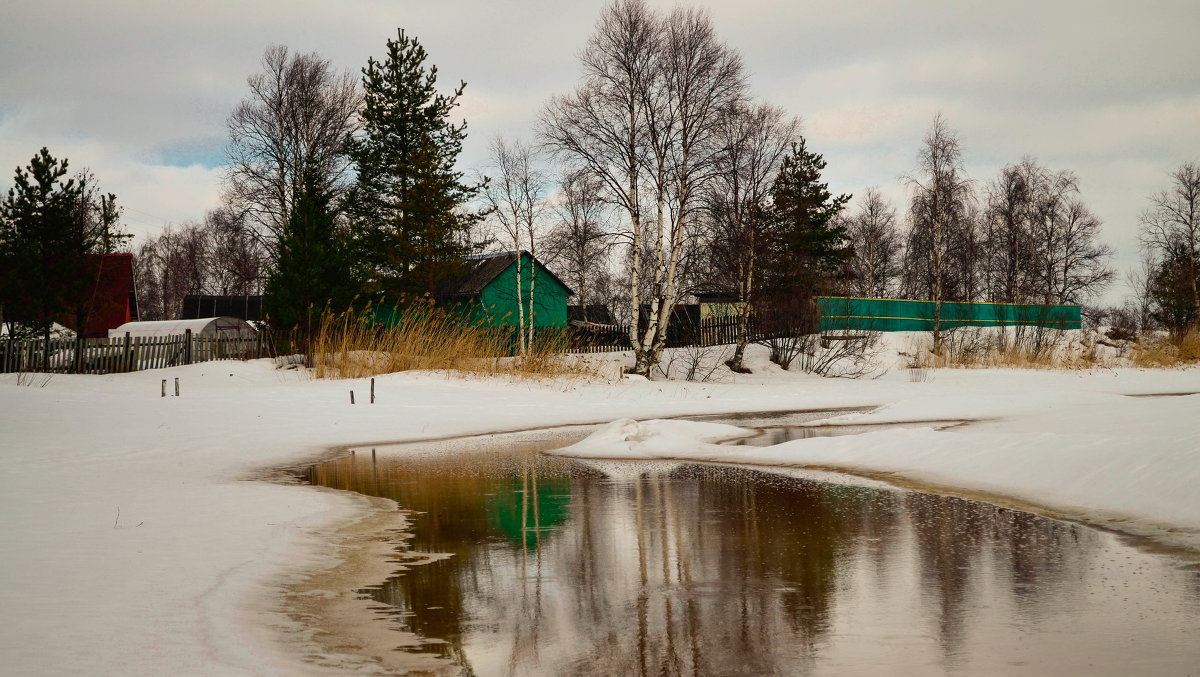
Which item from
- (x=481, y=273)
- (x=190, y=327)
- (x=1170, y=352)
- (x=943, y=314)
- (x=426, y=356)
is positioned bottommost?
(x=1170, y=352)

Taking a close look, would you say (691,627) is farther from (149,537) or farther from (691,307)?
(691,307)

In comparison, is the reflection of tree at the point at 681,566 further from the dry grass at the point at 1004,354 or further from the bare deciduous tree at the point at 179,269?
the bare deciduous tree at the point at 179,269

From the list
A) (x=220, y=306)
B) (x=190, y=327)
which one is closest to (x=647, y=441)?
(x=190, y=327)

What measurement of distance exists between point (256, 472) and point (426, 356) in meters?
12.8

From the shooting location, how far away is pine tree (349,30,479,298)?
110 feet

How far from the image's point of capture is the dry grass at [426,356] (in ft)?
73.5

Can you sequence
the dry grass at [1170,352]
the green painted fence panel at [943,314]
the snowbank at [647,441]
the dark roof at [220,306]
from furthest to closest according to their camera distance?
the dark roof at [220,306] → the green painted fence panel at [943,314] → the dry grass at [1170,352] → the snowbank at [647,441]

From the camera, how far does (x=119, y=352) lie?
25.8 meters

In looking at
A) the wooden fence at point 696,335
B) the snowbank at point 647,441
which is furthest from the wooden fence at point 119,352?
the snowbank at point 647,441

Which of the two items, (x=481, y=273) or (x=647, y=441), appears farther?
(x=481, y=273)

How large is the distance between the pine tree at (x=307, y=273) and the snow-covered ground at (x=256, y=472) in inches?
291

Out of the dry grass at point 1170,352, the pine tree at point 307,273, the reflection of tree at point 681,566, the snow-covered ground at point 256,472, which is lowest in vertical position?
the reflection of tree at point 681,566

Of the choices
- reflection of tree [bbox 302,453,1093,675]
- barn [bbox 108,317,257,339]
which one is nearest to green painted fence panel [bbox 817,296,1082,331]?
barn [bbox 108,317,257,339]

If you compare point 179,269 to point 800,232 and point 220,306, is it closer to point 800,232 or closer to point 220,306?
point 220,306
